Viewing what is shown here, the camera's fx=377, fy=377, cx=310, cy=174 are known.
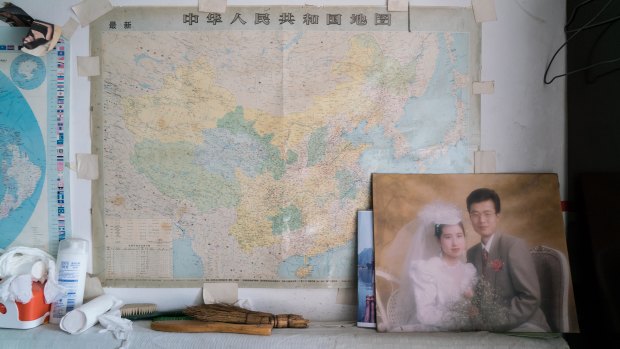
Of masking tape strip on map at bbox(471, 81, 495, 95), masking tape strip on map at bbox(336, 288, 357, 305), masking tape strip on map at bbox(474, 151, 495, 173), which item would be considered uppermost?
masking tape strip on map at bbox(471, 81, 495, 95)

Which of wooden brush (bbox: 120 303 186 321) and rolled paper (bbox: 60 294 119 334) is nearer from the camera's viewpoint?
rolled paper (bbox: 60 294 119 334)

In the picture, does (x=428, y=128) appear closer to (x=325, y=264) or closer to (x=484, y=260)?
(x=484, y=260)

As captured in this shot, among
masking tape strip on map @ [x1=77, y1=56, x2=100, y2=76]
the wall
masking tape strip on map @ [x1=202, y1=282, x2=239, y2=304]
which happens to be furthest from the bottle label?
the wall

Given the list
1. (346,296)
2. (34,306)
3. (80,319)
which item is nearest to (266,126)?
(346,296)

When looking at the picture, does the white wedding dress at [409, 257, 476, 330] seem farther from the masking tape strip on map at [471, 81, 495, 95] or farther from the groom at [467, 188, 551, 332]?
the masking tape strip on map at [471, 81, 495, 95]

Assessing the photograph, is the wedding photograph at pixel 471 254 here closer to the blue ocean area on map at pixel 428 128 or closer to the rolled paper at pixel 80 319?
the blue ocean area on map at pixel 428 128

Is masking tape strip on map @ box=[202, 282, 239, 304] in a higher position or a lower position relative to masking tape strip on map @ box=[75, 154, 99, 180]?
lower
